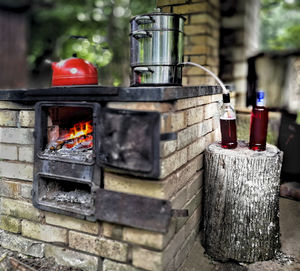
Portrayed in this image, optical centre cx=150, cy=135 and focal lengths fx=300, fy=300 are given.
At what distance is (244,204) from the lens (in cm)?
209

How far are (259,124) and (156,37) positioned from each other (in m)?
0.98

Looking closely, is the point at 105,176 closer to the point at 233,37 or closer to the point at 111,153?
the point at 111,153

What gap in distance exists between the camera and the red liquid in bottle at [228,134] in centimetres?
224

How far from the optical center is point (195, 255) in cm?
225

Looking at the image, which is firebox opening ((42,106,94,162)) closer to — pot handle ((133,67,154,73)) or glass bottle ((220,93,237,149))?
pot handle ((133,67,154,73))

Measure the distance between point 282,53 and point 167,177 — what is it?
4.38 meters

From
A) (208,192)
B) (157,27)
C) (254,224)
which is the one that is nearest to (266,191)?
(254,224)

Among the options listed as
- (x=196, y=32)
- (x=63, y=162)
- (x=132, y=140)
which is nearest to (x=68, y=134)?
(x=63, y=162)

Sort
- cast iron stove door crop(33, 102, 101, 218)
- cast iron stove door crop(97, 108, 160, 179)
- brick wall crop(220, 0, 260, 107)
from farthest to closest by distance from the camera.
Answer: brick wall crop(220, 0, 260, 107) < cast iron stove door crop(33, 102, 101, 218) < cast iron stove door crop(97, 108, 160, 179)

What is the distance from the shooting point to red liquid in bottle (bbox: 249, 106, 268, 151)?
2.19 meters

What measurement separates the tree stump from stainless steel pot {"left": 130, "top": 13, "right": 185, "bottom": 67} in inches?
30.8

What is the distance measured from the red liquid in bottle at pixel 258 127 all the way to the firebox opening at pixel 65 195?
1.28m

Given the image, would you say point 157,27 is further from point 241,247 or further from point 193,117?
point 241,247

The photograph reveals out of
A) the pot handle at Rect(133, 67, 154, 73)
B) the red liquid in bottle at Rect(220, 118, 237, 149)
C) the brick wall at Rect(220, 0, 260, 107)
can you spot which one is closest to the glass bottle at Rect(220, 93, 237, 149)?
the red liquid in bottle at Rect(220, 118, 237, 149)
